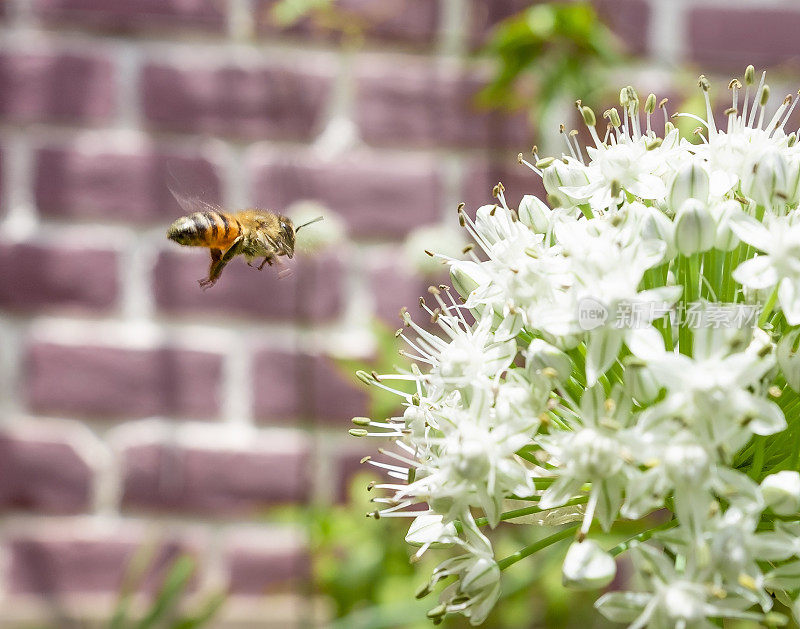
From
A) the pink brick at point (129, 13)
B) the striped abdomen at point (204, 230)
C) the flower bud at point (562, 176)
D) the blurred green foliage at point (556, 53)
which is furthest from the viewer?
the pink brick at point (129, 13)

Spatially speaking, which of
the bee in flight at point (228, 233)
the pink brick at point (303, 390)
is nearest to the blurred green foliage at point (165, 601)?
the pink brick at point (303, 390)

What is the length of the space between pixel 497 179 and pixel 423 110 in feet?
0.42

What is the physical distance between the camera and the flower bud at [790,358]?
1.09ft

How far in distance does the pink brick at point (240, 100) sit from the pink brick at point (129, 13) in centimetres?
6

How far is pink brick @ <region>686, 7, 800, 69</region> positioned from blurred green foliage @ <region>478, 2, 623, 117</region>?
0.15 metres

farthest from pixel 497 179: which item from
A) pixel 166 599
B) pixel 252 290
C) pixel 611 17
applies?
pixel 166 599

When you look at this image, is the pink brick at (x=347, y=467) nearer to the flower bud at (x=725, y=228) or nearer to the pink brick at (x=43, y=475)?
the pink brick at (x=43, y=475)

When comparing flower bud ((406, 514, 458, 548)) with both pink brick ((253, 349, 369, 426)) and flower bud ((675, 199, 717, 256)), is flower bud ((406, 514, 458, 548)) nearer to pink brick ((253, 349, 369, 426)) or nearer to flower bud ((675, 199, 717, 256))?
flower bud ((675, 199, 717, 256))

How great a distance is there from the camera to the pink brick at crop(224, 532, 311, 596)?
3.46 feet

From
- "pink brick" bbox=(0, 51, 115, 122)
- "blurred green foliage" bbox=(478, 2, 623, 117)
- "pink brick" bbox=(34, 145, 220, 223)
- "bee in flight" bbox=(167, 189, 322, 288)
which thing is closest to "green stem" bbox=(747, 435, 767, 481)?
"bee in flight" bbox=(167, 189, 322, 288)

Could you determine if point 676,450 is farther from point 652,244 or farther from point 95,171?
point 95,171

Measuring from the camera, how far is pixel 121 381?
103 cm

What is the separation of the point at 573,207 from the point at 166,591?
675 millimetres

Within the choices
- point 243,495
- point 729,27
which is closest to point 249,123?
point 243,495
